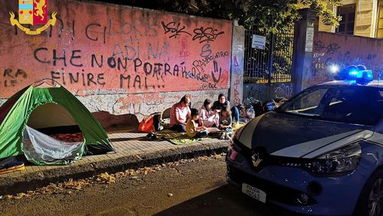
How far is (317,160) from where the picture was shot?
2969 mm

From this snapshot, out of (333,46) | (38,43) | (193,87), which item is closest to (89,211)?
(38,43)

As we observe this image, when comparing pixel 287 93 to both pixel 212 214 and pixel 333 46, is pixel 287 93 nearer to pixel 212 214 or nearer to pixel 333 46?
pixel 333 46

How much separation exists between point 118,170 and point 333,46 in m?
9.82

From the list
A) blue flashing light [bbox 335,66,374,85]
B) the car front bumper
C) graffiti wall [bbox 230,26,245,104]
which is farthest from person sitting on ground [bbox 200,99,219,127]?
the car front bumper

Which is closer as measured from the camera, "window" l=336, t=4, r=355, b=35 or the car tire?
the car tire

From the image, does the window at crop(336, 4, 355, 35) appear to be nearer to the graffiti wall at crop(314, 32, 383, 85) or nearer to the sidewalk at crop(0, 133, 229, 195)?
the graffiti wall at crop(314, 32, 383, 85)

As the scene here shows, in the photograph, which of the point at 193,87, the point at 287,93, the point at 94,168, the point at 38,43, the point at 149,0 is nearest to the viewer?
the point at 94,168

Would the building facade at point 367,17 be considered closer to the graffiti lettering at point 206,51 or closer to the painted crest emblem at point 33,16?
the graffiti lettering at point 206,51

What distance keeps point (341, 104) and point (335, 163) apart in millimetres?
1380

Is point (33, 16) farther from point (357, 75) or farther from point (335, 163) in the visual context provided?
point (335, 163)

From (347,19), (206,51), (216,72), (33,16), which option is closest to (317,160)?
(33,16)

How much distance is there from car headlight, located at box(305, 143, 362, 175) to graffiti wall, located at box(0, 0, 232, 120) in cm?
506

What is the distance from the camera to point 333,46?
39.4 feet

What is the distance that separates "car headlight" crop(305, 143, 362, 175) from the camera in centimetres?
293
